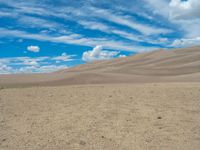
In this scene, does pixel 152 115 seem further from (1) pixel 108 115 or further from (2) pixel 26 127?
(2) pixel 26 127

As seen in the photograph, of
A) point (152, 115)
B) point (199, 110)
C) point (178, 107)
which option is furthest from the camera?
point (178, 107)

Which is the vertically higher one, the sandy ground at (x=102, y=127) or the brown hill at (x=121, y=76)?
the brown hill at (x=121, y=76)

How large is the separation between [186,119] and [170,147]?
10.5 ft

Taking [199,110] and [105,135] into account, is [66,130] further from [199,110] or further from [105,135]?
[199,110]

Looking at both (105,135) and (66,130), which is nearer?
(105,135)

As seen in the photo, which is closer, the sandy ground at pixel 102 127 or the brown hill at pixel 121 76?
the sandy ground at pixel 102 127

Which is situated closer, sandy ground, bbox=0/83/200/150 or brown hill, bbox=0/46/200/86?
sandy ground, bbox=0/83/200/150

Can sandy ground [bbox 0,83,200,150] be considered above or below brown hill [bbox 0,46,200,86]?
below

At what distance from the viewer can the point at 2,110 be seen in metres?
11.8

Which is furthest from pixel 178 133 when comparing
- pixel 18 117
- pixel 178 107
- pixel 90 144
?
pixel 18 117

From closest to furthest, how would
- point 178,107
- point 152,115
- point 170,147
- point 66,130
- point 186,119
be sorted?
1. point 170,147
2. point 66,130
3. point 186,119
4. point 152,115
5. point 178,107

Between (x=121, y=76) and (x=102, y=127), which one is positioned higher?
(x=121, y=76)

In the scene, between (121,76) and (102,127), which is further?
(121,76)

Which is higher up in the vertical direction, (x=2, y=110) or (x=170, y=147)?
(x=2, y=110)
